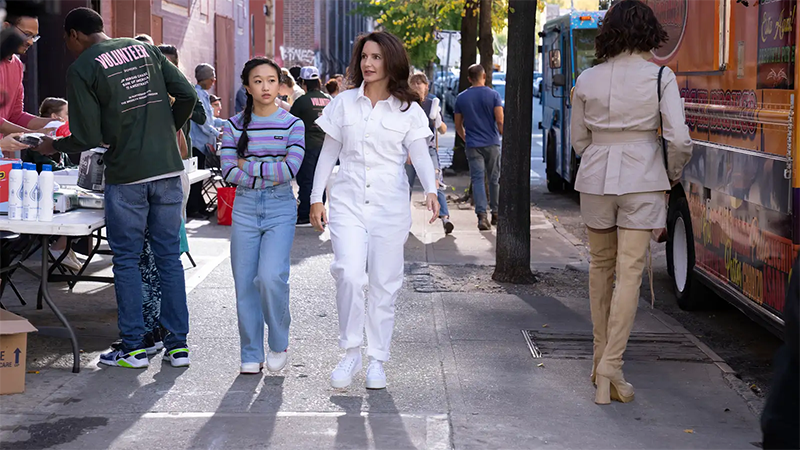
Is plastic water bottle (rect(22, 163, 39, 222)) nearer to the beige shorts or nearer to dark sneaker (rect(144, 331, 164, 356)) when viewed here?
dark sneaker (rect(144, 331, 164, 356))

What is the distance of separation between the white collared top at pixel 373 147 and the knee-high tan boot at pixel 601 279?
93cm

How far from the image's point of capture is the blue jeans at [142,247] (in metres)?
5.90

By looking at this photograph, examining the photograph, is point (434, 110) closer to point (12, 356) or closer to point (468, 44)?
point (12, 356)

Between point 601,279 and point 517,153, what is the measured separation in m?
3.28

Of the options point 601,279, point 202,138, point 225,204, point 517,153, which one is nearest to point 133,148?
point 601,279

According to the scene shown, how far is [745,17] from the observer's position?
20.9ft

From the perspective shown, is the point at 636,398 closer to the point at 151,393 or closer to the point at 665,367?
the point at 665,367

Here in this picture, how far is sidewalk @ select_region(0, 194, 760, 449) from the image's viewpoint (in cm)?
488

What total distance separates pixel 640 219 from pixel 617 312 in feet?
1.61

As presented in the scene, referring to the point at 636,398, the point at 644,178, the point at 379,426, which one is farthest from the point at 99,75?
the point at 636,398

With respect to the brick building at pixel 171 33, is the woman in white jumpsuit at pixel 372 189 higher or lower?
lower

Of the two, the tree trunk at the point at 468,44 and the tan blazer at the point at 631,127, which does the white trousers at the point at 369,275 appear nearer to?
the tan blazer at the point at 631,127

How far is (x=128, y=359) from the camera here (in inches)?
234

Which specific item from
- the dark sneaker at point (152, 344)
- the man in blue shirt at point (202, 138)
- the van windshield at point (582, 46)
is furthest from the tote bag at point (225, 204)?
the van windshield at point (582, 46)
